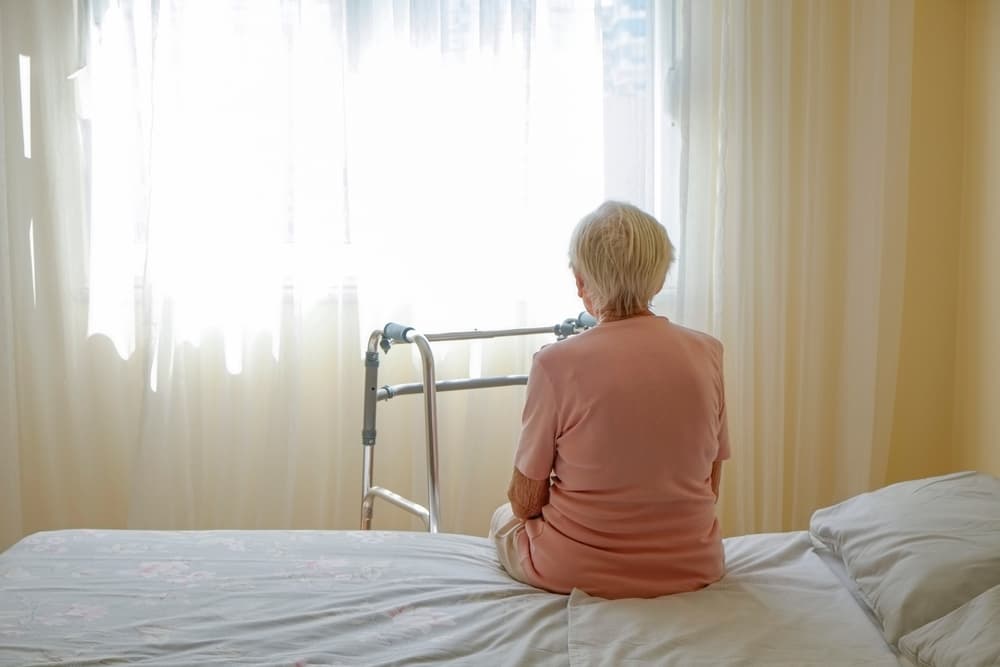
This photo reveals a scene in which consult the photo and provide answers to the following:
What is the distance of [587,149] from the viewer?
11.0ft

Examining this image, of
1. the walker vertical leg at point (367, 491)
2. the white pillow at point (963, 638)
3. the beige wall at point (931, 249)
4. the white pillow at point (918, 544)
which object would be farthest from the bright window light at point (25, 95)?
the white pillow at point (963, 638)

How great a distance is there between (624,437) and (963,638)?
0.61 m

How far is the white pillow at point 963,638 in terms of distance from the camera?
139 centimetres

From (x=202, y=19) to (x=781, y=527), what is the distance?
248 cm

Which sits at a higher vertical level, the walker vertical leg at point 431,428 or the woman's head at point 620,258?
the woman's head at point 620,258

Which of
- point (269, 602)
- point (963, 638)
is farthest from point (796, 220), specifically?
point (269, 602)

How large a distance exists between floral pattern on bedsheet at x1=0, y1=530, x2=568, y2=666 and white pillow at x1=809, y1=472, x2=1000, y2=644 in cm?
53

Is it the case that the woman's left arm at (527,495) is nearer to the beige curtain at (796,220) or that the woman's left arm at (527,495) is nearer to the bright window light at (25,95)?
the beige curtain at (796,220)

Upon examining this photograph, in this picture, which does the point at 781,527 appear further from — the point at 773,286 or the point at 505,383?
the point at 505,383

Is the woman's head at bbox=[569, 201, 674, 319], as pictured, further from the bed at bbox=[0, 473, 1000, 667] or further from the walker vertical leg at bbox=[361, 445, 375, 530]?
the walker vertical leg at bbox=[361, 445, 375, 530]

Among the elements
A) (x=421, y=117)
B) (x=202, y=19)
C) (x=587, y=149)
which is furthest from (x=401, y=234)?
(x=202, y=19)

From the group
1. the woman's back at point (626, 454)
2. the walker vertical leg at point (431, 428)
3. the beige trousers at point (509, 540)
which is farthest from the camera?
the walker vertical leg at point (431, 428)

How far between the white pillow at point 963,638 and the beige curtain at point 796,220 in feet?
5.96

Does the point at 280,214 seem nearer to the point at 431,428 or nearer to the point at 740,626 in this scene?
the point at 431,428
